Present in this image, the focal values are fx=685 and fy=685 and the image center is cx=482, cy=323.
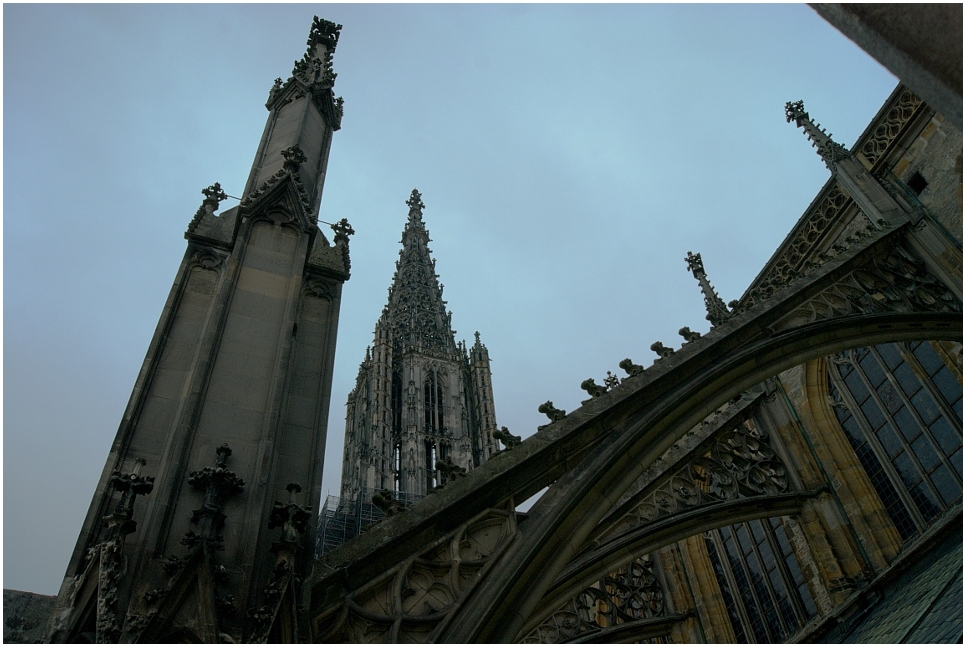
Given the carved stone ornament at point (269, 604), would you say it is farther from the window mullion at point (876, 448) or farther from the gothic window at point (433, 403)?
the gothic window at point (433, 403)

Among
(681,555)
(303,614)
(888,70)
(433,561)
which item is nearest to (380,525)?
(433,561)

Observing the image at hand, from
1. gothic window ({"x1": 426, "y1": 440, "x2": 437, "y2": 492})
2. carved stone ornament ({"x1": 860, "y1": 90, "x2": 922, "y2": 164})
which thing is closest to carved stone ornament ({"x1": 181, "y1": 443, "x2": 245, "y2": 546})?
carved stone ornament ({"x1": 860, "y1": 90, "x2": 922, "y2": 164})

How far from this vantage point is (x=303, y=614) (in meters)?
3.89

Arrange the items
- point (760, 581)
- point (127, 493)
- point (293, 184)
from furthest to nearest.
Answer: point (760, 581) < point (293, 184) < point (127, 493)

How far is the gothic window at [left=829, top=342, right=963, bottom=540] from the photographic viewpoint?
34.3 ft

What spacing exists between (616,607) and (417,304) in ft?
165

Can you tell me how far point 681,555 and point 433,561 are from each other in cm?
1087

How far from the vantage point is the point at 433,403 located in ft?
169

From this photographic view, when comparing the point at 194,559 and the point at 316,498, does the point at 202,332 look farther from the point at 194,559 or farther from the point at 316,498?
the point at 194,559

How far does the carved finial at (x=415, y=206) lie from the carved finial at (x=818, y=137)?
204ft

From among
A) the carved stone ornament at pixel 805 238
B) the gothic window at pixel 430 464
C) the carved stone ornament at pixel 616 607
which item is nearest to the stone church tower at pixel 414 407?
the gothic window at pixel 430 464

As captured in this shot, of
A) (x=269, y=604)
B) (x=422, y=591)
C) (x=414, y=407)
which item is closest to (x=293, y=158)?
(x=422, y=591)

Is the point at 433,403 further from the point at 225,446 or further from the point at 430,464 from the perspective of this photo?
the point at 225,446

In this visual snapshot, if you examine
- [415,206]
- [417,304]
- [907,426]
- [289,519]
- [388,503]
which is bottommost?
[289,519]
